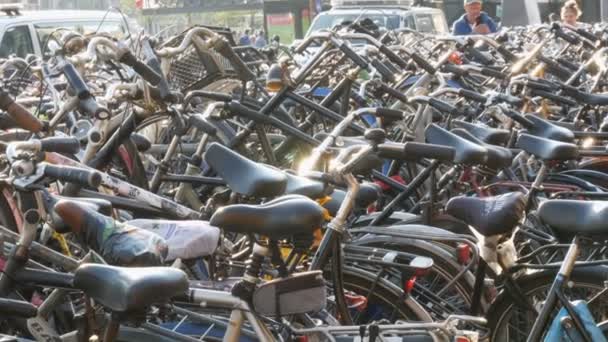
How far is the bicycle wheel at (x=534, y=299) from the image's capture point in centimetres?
359

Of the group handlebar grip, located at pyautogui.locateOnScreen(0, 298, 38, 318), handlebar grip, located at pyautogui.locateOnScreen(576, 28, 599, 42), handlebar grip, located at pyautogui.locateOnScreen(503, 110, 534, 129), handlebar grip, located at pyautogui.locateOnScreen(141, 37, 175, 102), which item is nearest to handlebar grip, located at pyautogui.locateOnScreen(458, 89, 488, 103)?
handlebar grip, located at pyautogui.locateOnScreen(503, 110, 534, 129)

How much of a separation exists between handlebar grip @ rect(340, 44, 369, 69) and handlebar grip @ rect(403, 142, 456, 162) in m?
2.97

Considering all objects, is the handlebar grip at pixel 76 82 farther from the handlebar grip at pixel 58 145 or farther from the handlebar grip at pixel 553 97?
the handlebar grip at pixel 553 97

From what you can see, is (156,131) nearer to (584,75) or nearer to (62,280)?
(62,280)

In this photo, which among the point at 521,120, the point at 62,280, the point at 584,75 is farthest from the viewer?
the point at 584,75

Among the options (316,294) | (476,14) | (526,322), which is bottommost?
(476,14)

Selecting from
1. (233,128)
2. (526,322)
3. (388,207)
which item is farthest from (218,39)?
(526,322)

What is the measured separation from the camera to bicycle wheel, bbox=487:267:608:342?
11.8ft

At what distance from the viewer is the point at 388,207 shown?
5000 millimetres

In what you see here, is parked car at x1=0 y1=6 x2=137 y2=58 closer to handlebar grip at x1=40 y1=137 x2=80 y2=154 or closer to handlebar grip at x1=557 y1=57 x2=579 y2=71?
handlebar grip at x1=557 y1=57 x2=579 y2=71

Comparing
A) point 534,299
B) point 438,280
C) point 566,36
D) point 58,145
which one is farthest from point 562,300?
point 566,36

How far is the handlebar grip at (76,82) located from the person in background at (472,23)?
30.1ft

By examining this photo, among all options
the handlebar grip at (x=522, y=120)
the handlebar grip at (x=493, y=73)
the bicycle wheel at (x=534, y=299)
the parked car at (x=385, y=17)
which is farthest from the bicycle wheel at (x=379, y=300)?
the parked car at (x=385, y=17)

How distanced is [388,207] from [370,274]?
3.11 feet
